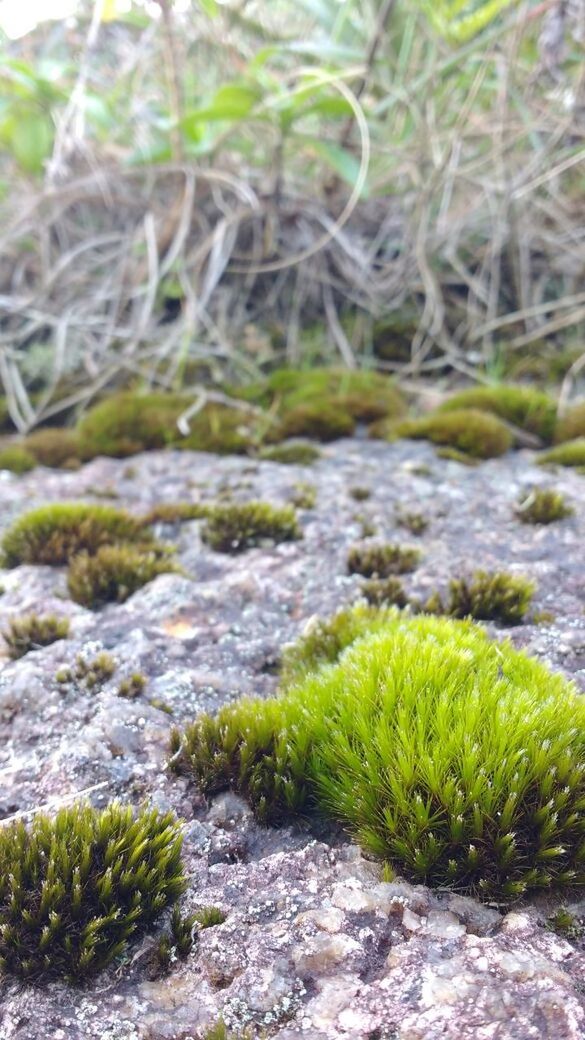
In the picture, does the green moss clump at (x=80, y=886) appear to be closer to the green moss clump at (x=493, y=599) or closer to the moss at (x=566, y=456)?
the green moss clump at (x=493, y=599)

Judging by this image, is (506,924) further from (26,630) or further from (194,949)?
(26,630)

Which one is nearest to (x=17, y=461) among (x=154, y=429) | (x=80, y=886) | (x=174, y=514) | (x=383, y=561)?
(x=154, y=429)

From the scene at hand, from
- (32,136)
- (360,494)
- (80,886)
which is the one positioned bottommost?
(80,886)

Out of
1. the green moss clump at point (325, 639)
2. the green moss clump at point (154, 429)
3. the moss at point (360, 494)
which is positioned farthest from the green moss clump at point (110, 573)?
the green moss clump at point (154, 429)

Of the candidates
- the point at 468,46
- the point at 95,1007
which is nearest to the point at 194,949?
the point at 95,1007

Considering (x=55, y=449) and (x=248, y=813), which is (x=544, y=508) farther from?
(x=55, y=449)
